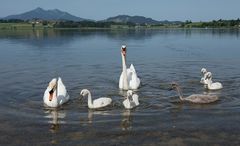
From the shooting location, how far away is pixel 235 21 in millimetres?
197500

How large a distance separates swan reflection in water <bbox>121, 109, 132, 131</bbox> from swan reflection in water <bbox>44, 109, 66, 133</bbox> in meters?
2.20

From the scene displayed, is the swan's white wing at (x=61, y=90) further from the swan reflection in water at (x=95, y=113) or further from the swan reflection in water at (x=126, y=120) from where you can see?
the swan reflection in water at (x=126, y=120)

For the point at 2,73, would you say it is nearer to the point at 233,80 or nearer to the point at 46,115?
the point at 46,115

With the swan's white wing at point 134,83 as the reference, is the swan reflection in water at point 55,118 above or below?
below

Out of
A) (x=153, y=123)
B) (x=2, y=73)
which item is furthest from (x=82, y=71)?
(x=153, y=123)

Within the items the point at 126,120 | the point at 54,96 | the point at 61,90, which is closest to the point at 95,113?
the point at 126,120

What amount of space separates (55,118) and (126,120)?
2.75 metres

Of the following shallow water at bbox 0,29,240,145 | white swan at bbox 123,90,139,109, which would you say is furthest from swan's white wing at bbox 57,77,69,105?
white swan at bbox 123,90,139,109

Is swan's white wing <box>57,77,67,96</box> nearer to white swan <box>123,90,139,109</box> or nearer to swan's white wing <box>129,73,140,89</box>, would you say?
white swan <box>123,90,139,109</box>

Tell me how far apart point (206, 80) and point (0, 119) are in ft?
36.8

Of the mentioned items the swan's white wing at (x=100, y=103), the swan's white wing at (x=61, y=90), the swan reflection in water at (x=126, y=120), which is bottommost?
the swan reflection in water at (x=126, y=120)

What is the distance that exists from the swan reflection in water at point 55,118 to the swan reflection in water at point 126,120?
7.21ft

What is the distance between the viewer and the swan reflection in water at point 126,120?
47.9ft

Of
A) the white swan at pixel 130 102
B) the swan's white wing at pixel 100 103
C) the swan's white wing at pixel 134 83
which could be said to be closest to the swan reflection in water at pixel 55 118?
the swan's white wing at pixel 100 103
